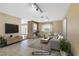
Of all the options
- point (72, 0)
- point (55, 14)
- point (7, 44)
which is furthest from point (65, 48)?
point (7, 44)

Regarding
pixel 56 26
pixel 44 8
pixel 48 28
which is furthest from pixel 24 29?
pixel 56 26

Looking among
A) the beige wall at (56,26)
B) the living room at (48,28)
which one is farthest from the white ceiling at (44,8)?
the beige wall at (56,26)

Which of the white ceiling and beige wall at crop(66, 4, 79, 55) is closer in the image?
beige wall at crop(66, 4, 79, 55)

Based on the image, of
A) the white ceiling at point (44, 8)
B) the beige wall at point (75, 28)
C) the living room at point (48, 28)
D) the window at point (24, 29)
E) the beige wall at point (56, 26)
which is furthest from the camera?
the window at point (24, 29)

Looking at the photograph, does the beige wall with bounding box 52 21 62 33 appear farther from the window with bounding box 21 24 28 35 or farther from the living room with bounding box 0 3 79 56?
the window with bounding box 21 24 28 35

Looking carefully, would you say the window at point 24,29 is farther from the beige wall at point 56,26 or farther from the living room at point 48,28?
the beige wall at point 56,26

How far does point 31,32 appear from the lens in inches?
341

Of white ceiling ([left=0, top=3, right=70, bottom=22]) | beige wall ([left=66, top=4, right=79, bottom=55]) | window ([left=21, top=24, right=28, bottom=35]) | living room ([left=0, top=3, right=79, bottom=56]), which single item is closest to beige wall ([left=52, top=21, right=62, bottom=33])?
living room ([left=0, top=3, right=79, bottom=56])

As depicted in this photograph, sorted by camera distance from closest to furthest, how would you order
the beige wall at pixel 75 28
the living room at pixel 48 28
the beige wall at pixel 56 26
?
the beige wall at pixel 75 28, the living room at pixel 48 28, the beige wall at pixel 56 26

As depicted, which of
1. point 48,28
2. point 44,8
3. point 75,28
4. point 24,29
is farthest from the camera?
point 24,29

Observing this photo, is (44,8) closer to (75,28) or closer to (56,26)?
(56,26)

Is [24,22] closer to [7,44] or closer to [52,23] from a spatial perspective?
[7,44]

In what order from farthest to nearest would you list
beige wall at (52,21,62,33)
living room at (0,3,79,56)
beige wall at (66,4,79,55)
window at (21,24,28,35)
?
window at (21,24,28,35)
beige wall at (52,21,62,33)
living room at (0,3,79,56)
beige wall at (66,4,79,55)

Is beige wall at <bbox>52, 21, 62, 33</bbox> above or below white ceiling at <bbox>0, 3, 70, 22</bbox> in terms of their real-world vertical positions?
below
